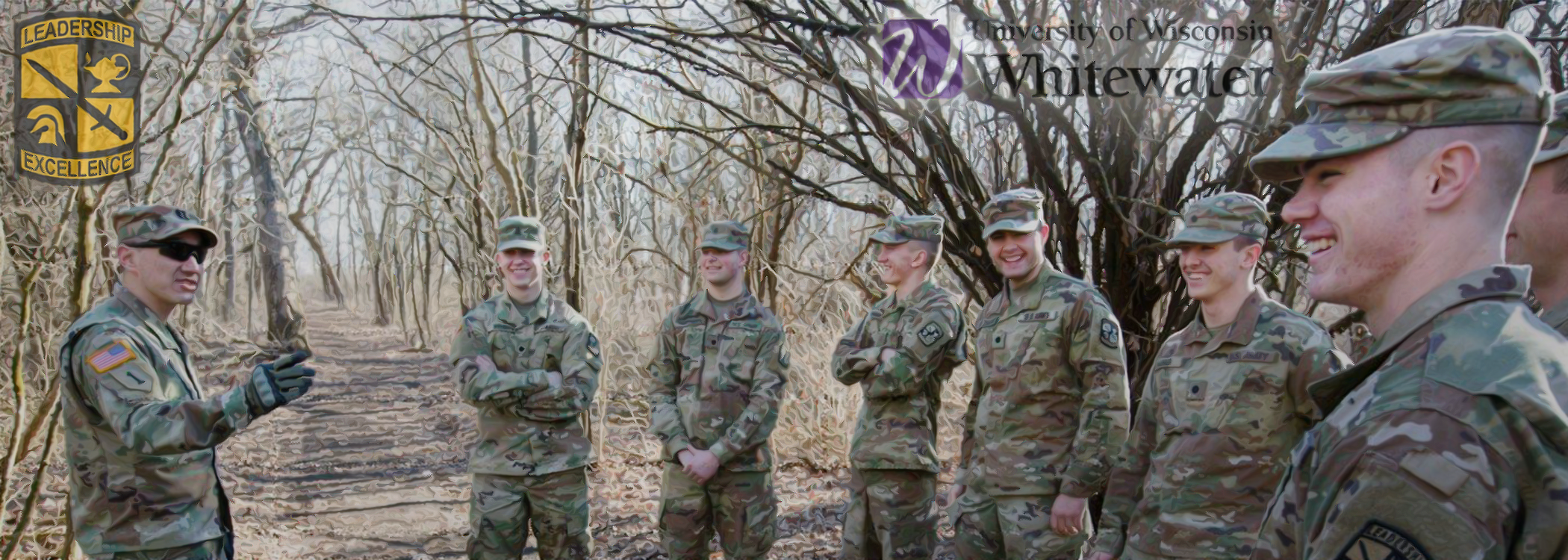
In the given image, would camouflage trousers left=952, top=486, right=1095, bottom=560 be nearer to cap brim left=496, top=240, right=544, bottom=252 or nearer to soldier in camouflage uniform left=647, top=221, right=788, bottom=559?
soldier in camouflage uniform left=647, top=221, right=788, bottom=559

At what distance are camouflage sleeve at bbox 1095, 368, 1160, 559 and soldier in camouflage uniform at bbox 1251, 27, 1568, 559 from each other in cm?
161

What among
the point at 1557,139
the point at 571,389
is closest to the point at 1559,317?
the point at 1557,139

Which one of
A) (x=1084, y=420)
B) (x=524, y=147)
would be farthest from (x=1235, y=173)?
(x=524, y=147)

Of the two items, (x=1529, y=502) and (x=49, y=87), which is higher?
(x=49, y=87)

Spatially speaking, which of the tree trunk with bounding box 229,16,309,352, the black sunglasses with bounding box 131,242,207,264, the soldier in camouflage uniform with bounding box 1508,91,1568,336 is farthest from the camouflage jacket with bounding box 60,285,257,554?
the tree trunk with bounding box 229,16,309,352

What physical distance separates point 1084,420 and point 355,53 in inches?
499

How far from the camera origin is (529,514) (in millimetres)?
4375

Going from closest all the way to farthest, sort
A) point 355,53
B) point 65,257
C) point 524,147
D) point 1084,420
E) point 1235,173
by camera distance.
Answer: point 1084,420, point 1235,173, point 65,257, point 524,147, point 355,53

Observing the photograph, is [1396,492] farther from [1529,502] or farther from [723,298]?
[723,298]

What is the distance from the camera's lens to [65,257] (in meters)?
5.71

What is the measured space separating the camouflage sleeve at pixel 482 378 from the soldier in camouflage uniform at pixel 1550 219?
3502mm

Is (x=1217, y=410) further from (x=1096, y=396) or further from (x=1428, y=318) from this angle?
(x=1428, y=318)

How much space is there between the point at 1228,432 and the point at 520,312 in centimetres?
310

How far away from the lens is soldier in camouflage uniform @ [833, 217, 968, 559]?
3984 mm
